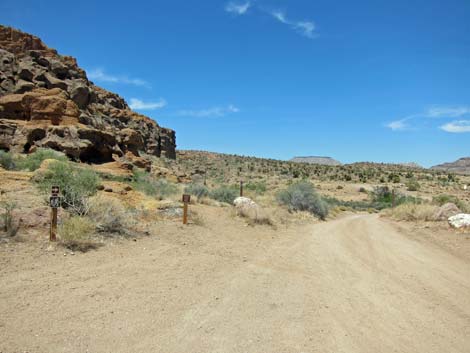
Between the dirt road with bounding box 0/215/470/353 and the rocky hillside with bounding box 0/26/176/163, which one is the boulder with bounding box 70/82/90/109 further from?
the dirt road with bounding box 0/215/470/353

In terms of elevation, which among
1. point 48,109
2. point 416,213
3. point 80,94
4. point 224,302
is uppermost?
point 80,94

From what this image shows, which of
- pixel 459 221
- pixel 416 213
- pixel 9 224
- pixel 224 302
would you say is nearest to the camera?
pixel 224 302

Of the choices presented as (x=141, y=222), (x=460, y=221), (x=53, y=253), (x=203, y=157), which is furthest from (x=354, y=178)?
(x=53, y=253)

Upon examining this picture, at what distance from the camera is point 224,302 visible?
5840 millimetres

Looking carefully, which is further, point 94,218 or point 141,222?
point 141,222

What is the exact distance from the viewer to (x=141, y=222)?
1154cm

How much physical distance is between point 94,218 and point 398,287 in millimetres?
7398

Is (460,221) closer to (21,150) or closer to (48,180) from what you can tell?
(48,180)

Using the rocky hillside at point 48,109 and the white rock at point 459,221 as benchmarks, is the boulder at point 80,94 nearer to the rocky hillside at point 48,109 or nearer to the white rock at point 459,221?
the rocky hillside at point 48,109

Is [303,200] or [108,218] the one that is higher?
[303,200]

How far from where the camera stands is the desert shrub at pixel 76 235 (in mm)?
7918

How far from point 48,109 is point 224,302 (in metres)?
23.8

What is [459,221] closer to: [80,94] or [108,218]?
[108,218]

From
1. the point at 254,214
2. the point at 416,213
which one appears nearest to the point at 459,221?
the point at 416,213
